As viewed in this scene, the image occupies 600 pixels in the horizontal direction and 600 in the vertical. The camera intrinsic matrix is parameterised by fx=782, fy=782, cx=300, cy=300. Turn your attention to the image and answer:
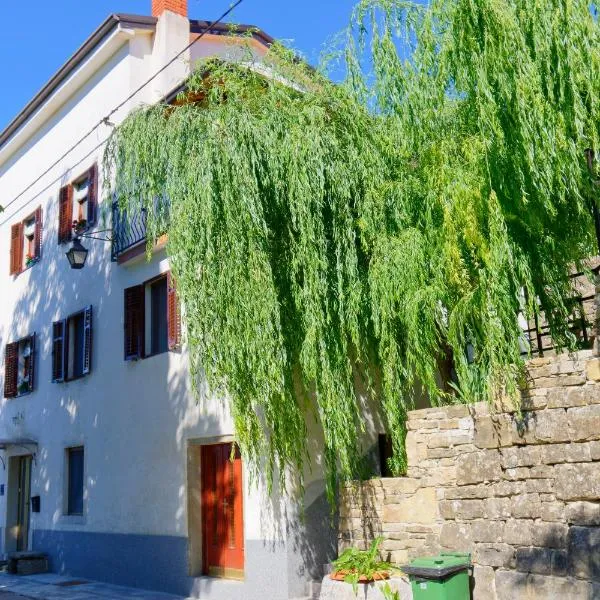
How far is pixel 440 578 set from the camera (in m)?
7.52

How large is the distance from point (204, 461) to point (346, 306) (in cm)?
429

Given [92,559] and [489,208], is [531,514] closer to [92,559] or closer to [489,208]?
[489,208]

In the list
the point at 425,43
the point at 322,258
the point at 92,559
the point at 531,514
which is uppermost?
the point at 425,43

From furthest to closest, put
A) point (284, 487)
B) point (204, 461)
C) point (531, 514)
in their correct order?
1. point (204, 461)
2. point (284, 487)
3. point (531, 514)

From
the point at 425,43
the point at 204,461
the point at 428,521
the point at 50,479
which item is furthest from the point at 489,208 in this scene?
the point at 50,479

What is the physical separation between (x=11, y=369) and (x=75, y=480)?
4.11 meters

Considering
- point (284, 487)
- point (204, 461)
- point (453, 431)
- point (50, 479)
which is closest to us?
point (453, 431)

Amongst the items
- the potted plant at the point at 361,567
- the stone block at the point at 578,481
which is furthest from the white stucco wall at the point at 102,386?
the stone block at the point at 578,481

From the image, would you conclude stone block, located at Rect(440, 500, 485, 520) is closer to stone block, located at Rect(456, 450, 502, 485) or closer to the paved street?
stone block, located at Rect(456, 450, 502, 485)

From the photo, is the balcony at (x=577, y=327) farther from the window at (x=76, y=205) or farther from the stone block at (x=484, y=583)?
the window at (x=76, y=205)

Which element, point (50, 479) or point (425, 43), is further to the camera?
point (50, 479)

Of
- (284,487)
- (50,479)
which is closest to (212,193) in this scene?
(284,487)

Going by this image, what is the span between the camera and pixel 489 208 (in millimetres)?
7895

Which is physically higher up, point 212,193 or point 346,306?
point 212,193
